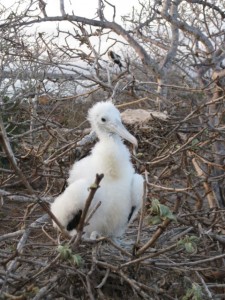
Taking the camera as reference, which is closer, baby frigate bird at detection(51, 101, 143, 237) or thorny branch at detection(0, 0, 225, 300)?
thorny branch at detection(0, 0, 225, 300)

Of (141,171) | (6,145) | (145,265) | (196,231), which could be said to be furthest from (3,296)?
(141,171)

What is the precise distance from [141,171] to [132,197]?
0.58 meters

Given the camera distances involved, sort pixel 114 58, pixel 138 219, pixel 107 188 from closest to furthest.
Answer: pixel 107 188 < pixel 138 219 < pixel 114 58

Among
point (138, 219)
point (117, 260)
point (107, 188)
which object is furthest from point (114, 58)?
point (117, 260)

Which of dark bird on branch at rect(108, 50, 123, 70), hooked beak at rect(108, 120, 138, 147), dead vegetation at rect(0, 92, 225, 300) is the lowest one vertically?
dead vegetation at rect(0, 92, 225, 300)

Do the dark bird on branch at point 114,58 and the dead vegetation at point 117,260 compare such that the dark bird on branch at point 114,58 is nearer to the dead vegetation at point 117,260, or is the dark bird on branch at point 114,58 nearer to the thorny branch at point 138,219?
the thorny branch at point 138,219

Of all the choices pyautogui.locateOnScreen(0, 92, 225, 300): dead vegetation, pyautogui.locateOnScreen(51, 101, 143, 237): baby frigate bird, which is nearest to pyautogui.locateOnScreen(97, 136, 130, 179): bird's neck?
pyautogui.locateOnScreen(51, 101, 143, 237): baby frigate bird

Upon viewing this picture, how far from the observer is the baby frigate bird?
213 cm

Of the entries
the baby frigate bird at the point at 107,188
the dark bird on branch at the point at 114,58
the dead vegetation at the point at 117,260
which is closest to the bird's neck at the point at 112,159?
the baby frigate bird at the point at 107,188

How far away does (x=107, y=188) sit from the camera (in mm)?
2203

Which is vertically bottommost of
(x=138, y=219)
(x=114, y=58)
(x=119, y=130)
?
(x=138, y=219)

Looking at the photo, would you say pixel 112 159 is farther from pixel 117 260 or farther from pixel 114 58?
pixel 114 58

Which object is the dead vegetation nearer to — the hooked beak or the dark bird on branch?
the hooked beak

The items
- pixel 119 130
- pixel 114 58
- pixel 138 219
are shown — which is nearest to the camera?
pixel 119 130
